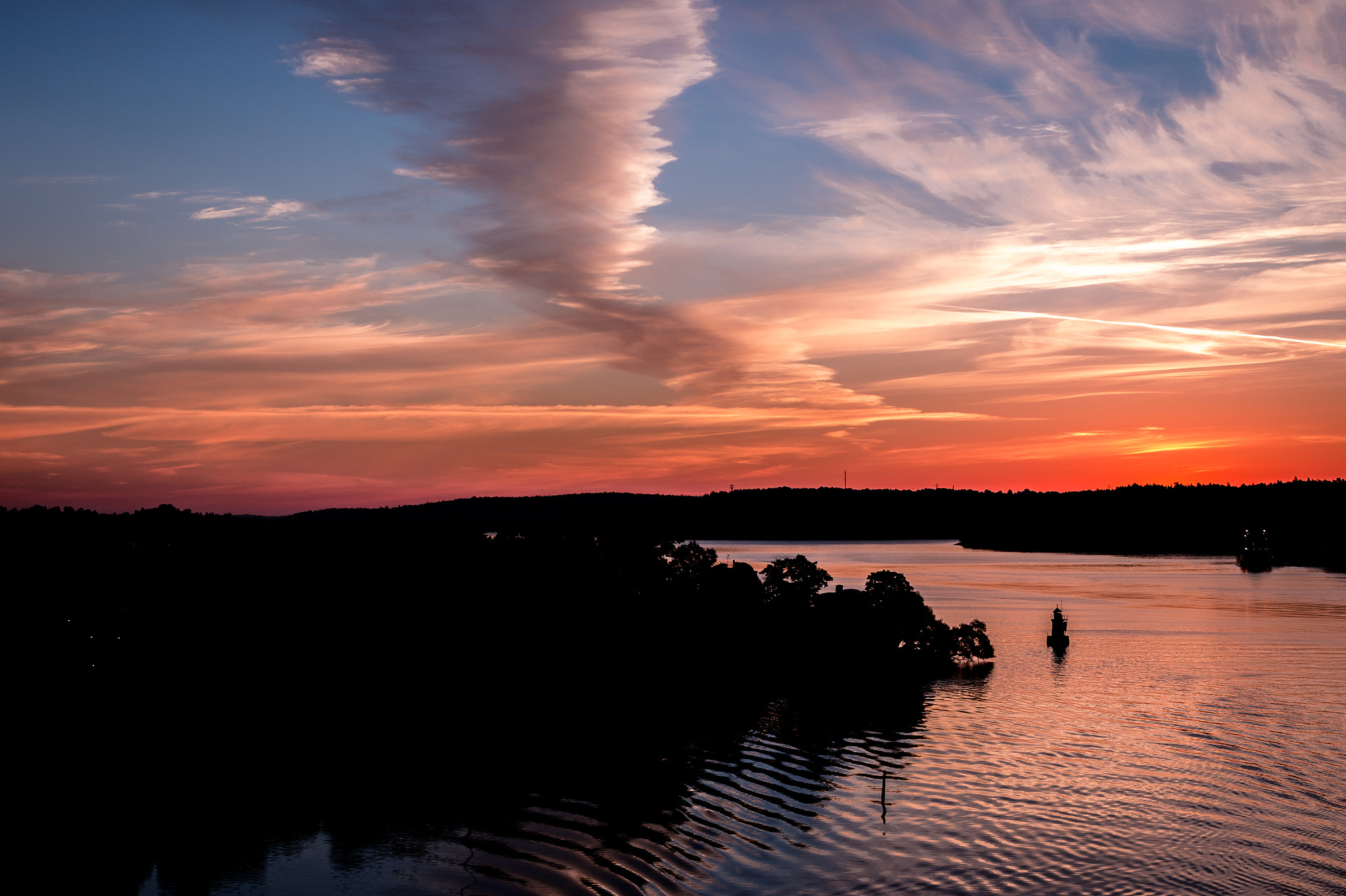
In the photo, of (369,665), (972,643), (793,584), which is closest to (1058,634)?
(972,643)

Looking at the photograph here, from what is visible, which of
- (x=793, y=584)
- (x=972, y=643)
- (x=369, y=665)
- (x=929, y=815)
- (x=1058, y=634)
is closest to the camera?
(x=929, y=815)

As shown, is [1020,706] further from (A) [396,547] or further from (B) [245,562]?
(B) [245,562]

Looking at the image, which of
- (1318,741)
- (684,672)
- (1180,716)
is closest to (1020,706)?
(1180,716)

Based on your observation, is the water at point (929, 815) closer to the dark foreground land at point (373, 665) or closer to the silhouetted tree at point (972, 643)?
the dark foreground land at point (373, 665)

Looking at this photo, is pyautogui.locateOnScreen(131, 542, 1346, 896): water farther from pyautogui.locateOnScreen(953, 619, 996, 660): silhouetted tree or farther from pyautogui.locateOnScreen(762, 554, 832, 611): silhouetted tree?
pyautogui.locateOnScreen(762, 554, 832, 611): silhouetted tree

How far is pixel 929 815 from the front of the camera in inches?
1880

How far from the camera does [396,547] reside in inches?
4053

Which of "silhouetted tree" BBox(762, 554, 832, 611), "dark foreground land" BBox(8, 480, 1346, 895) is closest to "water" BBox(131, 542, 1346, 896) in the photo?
"dark foreground land" BBox(8, 480, 1346, 895)

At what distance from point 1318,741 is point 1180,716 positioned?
1041 cm

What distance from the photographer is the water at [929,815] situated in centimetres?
3959

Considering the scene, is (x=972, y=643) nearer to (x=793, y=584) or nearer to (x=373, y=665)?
(x=793, y=584)

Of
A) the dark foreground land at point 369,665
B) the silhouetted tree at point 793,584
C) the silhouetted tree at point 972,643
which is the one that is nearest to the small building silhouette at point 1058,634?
the silhouetted tree at point 972,643

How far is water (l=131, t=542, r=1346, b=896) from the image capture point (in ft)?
130

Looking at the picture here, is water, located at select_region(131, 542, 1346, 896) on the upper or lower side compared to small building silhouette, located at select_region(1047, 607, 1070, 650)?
lower
